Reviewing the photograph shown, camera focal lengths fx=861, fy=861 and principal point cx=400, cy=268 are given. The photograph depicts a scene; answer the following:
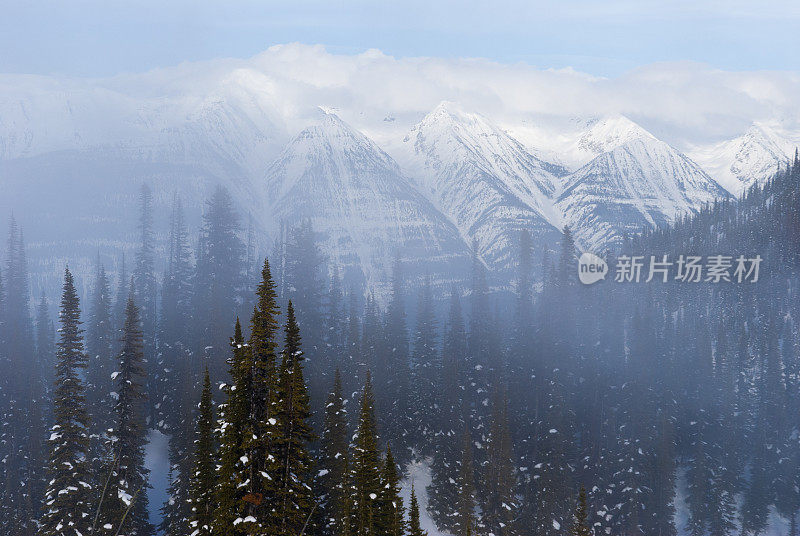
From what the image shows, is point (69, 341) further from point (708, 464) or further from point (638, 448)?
point (708, 464)

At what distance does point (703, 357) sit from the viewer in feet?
404

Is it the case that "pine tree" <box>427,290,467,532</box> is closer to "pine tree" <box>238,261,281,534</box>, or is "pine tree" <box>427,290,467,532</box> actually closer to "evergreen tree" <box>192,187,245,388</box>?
"evergreen tree" <box>192,187,245,388</box>

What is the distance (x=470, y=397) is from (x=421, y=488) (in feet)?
48.3

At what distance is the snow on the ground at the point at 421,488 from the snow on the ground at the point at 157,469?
25006mm

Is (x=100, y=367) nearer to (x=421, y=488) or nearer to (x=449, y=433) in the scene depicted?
(x=421, y=488)

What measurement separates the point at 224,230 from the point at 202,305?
555 inches

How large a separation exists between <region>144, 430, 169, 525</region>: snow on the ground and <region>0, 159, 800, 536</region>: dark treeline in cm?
133

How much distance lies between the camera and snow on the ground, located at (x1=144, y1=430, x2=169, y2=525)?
290 feet

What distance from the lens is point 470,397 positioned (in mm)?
107375

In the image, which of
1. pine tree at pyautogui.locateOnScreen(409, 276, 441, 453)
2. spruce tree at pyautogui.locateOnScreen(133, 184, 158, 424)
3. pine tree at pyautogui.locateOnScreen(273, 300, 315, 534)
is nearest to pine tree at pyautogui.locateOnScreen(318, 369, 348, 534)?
pine tree at pyautogui.locateOnScreen(273, 300, 315, 534)

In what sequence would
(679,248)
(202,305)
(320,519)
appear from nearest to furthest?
(320,519) → (202,305) → (679,248)

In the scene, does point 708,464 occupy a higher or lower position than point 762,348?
lower

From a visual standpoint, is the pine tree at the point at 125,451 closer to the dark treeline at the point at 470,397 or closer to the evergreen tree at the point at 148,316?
the dark treeline at the point at 470,397

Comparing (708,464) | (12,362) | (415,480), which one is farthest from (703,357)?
(12,362)
